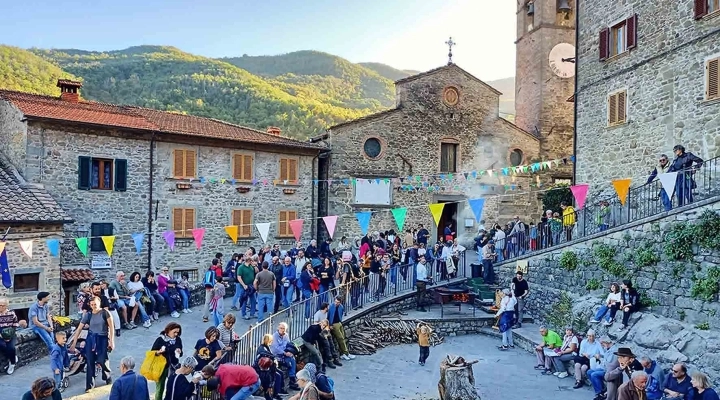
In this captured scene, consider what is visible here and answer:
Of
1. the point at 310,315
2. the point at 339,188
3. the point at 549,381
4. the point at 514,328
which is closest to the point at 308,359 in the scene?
the point at 310,315

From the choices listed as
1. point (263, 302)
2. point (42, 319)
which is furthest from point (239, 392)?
point (263, 302)

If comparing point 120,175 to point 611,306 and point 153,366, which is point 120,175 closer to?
point 153,366

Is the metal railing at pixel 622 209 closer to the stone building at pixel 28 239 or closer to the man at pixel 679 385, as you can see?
the man at pixel 679 385

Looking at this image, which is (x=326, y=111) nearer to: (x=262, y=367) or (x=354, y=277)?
(x=354, y=277)

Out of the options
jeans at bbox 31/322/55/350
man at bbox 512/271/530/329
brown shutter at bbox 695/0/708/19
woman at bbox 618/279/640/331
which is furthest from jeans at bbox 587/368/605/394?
jeans at bbox 31/322/55/350

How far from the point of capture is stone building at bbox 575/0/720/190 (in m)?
13.6

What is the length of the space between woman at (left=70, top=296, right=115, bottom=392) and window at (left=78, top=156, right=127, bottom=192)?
33.2ft

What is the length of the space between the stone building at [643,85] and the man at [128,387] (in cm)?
1363

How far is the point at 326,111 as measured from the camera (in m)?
54.9

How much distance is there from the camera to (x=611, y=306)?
497 inches

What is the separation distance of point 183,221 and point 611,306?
14.3 metres

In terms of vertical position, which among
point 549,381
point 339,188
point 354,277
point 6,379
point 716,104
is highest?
point 716,104

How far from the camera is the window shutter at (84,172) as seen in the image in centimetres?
1767

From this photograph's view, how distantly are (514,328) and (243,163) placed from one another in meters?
11.7
